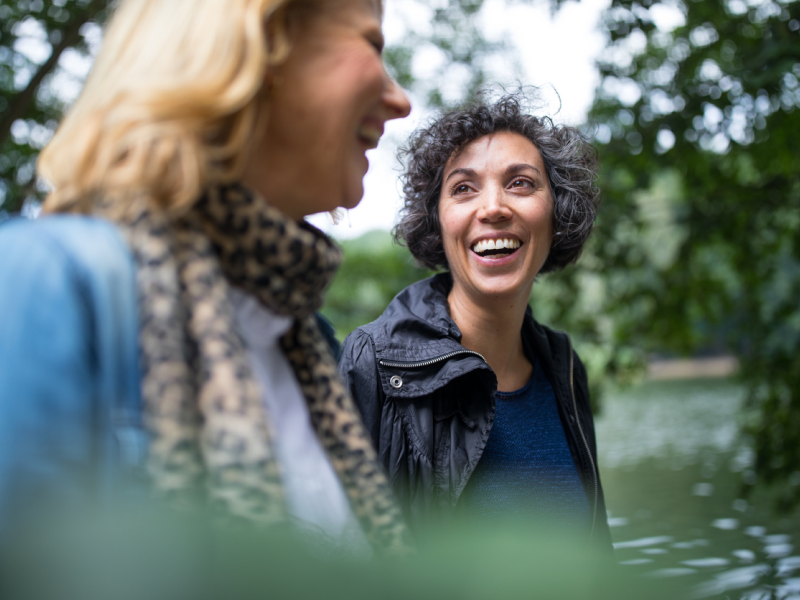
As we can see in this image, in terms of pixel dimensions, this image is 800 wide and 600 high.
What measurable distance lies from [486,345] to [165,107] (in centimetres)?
167

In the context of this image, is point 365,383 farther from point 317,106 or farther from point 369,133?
point 317,106

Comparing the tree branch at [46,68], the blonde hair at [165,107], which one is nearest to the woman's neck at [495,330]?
the blonde hair at [165,107]

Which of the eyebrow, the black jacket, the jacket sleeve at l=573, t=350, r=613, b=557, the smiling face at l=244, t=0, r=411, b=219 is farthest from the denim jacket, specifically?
the jacket sleeve at l=573, t=350, r=613, b=557

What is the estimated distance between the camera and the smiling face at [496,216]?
235 cm

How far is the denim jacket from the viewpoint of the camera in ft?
2.33

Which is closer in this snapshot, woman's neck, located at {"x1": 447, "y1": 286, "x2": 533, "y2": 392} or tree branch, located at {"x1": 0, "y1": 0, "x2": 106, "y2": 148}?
woman's neck, located at {"x1": 447, "y1": 286, "x2": 533, "y2": 392}

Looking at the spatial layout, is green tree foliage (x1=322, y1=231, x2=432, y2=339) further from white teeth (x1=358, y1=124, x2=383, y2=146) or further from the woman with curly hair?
white teeth (x1=358, y1=124, x2=383, y2=146)

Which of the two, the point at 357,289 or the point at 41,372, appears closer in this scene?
the point at 41,372

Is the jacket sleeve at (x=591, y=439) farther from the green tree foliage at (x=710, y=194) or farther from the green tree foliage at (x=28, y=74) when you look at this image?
the green tree foliage at (x=28, y=74)

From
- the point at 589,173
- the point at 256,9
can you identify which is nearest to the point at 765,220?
the point at 589,173

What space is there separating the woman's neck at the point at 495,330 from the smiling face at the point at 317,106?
1313 mm

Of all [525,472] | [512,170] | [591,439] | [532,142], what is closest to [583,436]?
[591,439]

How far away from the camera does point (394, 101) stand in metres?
1.21

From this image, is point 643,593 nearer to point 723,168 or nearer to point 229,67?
point 229,67
